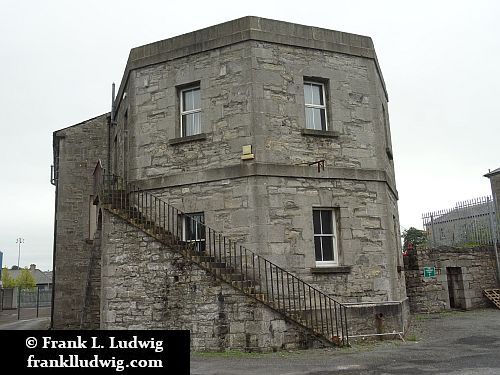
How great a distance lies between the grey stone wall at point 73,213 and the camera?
19375 millimetres

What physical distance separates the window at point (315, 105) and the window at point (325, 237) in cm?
242

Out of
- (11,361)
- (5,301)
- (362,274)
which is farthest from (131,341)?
(5,301)

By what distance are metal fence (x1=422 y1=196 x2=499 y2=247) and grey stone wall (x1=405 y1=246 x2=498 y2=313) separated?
1.13m

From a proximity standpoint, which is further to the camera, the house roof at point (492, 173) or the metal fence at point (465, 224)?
the house roof at point (492, 173)

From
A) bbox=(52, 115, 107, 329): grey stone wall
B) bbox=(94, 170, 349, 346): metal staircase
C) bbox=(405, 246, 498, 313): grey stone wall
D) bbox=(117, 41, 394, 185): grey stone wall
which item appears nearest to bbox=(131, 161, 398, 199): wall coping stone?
bbox=(117, 41, 394, 185): grey stone wall

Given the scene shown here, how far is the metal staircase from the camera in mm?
11297

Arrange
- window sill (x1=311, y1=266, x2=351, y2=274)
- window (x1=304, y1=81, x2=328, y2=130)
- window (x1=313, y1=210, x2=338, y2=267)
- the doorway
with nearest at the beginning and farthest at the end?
A: window sill (x1=311, y1=266, x2=351, y2=274) < window (x1=313, y1=210, x2=338, y2=267) < window (x1=304, y1=81, x2=328, y2=130) < the doorway

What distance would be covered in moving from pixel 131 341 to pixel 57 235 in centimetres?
→ 1743

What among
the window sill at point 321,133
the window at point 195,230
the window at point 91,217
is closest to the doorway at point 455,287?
the window sill at point 321,133

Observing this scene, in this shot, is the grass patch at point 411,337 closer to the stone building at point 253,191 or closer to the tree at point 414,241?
the stone building at point 253,191

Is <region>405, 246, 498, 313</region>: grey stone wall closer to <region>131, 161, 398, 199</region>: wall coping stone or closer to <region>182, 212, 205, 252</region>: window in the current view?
<region>131, 161, 398, 199</region>: wall coping stone

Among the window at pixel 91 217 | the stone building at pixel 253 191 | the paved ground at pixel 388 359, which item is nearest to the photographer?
the paved ground at pixel 388 359

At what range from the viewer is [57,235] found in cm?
1975

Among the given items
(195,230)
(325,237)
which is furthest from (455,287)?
(195,230)
